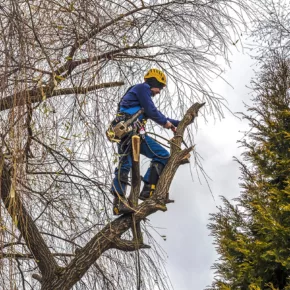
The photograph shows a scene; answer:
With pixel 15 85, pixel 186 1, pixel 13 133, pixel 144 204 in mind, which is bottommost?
pixel 13 133

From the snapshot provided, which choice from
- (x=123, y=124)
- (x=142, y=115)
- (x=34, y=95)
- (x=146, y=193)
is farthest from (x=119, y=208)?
(x=34, y=95)

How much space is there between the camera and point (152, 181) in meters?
4.79

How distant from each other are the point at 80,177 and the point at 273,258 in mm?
2987

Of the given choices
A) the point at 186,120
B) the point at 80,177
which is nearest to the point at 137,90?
the point at 186,120

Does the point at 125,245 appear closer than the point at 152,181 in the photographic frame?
Yes

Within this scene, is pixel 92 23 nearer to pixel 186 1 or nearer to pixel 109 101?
pixel 109 101

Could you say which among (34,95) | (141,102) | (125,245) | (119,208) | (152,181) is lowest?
(125,245)

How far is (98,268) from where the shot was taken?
463cm

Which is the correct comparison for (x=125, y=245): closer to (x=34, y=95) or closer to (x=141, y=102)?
(x=141, y=102)

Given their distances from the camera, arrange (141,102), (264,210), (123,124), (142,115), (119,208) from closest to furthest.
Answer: (123,124) < (119,208) < (141,102) < (142,115) < (264,210)

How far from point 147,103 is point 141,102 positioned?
57 mm

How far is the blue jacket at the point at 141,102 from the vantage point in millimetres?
4449

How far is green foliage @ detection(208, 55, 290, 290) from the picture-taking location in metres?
6.28

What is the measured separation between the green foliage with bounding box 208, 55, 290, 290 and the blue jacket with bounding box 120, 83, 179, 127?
7.51 feet
